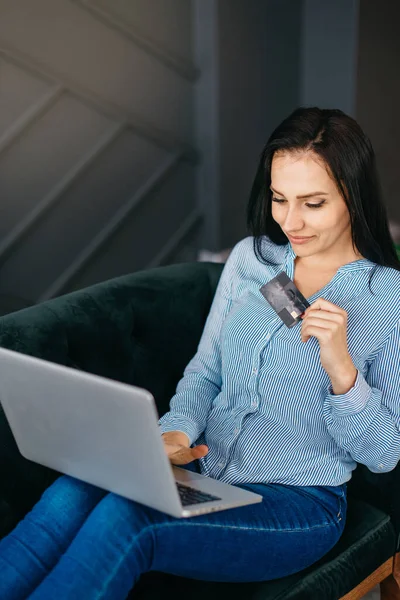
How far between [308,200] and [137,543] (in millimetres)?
692

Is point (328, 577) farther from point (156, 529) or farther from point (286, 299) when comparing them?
point (286, 299)

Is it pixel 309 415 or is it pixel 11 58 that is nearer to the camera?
pixel 309 415

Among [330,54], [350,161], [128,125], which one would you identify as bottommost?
[128,125]

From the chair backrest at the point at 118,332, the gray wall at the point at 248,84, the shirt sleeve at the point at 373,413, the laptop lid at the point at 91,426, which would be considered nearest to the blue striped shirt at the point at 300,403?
the shirt sleeve at the point at 373,413

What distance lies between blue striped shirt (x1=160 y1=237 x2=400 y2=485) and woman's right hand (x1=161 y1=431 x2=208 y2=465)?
0.08 feet

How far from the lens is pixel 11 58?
2.61m

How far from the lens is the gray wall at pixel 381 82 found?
10.6ft

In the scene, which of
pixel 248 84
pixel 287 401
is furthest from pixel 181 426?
pixel 248 84

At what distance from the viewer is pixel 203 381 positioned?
1.56m

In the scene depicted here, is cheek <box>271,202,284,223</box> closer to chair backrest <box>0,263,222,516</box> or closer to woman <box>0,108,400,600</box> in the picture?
woman <box>0,108,400,600</box>

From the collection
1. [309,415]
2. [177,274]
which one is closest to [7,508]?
[309,415]

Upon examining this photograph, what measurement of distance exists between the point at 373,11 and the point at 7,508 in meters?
2.78

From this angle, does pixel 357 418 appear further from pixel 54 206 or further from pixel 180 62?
pixel 180 62

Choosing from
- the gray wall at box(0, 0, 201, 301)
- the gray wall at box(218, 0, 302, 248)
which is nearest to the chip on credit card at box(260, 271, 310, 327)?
the gray wall at box(0, 0, 201, 301)
